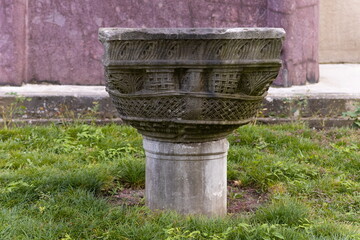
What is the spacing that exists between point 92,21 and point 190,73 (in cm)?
350

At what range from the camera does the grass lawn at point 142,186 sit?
125 inches

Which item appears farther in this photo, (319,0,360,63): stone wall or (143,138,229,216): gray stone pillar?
(319,0,360,63): stone wall

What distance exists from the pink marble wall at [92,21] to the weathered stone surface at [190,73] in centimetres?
315

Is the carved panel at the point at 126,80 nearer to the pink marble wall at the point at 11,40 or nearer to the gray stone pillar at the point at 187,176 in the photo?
the gray stone pillar at the point at 187,176

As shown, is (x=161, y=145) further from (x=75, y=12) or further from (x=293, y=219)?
(x=75, y=12)

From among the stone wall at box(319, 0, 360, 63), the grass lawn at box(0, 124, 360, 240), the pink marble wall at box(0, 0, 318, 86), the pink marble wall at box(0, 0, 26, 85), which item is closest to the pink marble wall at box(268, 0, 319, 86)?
the pink marble wall at box(0, 0, 318, 86)

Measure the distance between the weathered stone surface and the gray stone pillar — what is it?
12 cm

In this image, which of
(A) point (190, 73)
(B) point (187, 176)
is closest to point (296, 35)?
(B) point (187, 176)

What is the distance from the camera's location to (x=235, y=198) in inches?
159

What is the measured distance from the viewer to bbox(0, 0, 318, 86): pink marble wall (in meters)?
6.40

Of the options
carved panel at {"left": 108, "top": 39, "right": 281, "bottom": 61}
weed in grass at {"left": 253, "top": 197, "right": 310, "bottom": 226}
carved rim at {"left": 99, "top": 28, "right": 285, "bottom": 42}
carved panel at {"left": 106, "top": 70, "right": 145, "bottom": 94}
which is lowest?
weed in grass at {"left": 253, "top": 197, "right": 310, "bottom": 226}

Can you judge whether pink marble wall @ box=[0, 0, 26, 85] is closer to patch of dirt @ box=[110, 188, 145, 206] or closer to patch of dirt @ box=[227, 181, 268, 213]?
patch of dirt @ box=[110, 188, 145, 206]

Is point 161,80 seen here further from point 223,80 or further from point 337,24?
point 337,24

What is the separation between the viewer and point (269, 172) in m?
4.37
